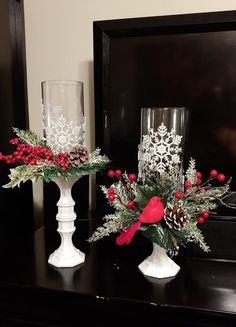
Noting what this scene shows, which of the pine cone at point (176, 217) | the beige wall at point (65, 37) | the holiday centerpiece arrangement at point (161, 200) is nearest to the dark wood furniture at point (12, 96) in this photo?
the beige wall at point (65, 37)

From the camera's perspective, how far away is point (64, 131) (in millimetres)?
809

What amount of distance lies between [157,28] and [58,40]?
1.40 feet

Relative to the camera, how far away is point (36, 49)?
4.10 ft

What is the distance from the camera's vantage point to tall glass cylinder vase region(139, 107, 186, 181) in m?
0.77

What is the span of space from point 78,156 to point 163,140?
0.69 ft

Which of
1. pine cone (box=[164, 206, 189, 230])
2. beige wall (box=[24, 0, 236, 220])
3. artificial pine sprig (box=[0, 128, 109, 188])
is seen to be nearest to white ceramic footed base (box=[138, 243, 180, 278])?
pine cone (box=[164, 206, 189, 230])

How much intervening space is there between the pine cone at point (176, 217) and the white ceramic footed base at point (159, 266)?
107 millimetres

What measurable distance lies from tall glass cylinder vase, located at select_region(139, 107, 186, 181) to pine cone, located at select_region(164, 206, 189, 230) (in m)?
0.10

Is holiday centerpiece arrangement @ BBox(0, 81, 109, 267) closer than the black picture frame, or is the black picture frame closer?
holiday centerpiece arrangement @ BBox(0, 81, 109, 267)

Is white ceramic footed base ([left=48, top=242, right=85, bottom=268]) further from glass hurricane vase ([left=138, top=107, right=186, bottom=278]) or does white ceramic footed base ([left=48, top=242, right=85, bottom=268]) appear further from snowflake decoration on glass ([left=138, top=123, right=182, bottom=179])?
snowflake decoration on glass ([left=138, top=123, right=182, bottom=179])

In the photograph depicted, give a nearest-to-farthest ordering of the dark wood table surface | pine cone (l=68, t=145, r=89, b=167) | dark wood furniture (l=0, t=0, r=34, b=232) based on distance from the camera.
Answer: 1. the dark wood table surface
2. pine cone (l=68, t=145, r=89, b=167)
3. dark wood furniture (l=0, t=0, r=34, b=232)

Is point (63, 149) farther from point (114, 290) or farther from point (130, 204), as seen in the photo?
point (114, 290)

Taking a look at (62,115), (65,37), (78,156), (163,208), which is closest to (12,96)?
(65,37)

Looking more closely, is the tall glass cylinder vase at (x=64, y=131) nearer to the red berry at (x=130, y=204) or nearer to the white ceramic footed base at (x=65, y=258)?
the white ceramic footed base at (x=65, y=258)
